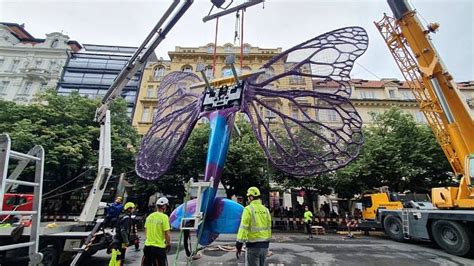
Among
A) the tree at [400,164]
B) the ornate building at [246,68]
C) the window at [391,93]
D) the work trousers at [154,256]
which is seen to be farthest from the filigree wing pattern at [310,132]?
the window at [391,93]

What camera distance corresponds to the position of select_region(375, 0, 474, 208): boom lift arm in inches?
359

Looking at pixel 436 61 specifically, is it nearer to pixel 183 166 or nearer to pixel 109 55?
pixel 183 166

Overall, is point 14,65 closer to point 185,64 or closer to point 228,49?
point 185,64

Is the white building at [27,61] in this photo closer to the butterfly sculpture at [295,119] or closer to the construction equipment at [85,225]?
the construction equipment at [85,225]

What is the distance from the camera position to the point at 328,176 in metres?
17.6

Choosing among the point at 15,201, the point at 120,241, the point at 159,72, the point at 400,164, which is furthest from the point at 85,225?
the point at 159,72

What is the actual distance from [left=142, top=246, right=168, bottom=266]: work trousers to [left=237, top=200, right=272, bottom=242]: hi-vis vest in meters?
1.64

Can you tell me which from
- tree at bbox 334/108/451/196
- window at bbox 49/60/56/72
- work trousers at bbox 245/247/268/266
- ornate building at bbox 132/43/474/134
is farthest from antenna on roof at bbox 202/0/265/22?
window at bbox 49/60/56/72

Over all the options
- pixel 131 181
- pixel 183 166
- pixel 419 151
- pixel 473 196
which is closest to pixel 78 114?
pixel 131 181

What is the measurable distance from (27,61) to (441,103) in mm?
40213

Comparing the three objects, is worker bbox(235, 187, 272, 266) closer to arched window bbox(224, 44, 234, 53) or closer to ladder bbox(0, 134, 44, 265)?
ladder bbox(0, 134, 44, 265)

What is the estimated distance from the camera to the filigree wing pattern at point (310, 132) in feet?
16.2

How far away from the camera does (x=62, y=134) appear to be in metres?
15.3

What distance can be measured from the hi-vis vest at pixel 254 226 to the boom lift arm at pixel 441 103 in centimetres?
876
